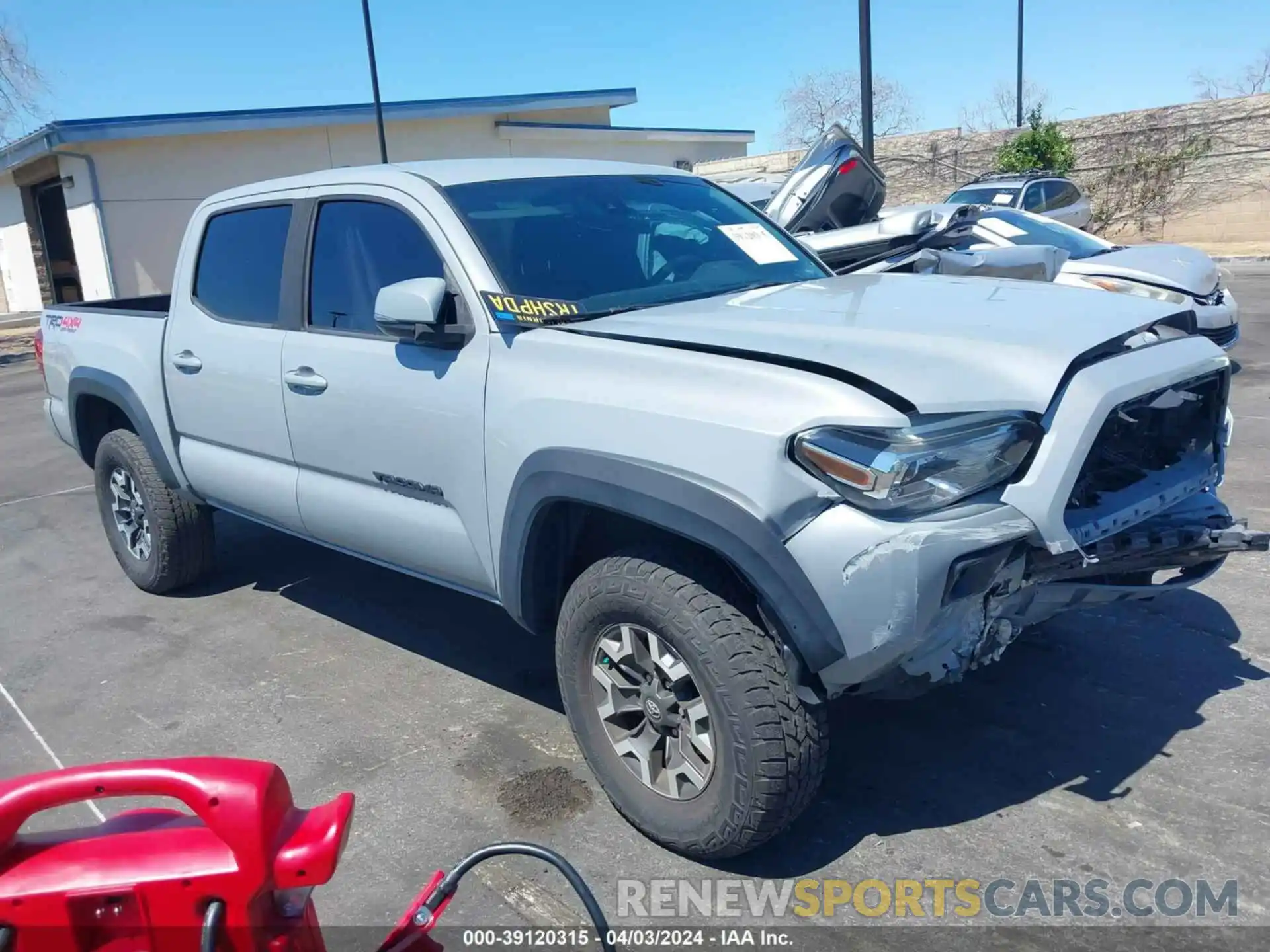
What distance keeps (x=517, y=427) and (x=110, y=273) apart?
2180 cm

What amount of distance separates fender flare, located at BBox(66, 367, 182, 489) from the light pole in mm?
8408

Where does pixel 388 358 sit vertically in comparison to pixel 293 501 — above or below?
above

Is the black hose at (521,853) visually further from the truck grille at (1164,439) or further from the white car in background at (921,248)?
the white car in background at (921,248)

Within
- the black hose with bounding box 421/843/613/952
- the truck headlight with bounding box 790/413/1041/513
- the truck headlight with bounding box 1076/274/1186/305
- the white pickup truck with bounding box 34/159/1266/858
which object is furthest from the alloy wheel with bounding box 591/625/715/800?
the truck headlight with bounding box 1076/274/1186/305

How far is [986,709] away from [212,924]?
2771mm

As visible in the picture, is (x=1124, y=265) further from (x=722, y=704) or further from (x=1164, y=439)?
(x=722, y=704)

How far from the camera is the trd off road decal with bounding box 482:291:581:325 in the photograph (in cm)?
344

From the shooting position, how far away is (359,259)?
407 centimetres

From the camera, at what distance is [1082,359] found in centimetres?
286

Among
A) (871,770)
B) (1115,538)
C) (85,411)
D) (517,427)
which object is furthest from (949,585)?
(85,411)

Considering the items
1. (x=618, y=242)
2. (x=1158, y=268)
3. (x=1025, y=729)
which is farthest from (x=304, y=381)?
(x=1158, y=268)

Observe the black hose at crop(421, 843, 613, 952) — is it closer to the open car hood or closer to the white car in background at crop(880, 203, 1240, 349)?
the white car in background at crop(880, 203, 1240, 349)

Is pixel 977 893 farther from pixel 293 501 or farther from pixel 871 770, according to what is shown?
pixel 293 501

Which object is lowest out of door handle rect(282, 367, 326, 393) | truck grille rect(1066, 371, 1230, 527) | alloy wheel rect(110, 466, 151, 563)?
alloy wheel rect(110, 466, 151, 563)
